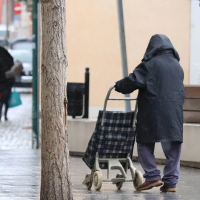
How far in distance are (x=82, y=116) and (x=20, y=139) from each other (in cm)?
273

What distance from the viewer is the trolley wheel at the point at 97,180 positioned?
711cm

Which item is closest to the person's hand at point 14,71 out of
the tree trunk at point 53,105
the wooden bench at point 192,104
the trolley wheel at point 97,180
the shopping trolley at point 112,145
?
the wooden bench at point 192,104

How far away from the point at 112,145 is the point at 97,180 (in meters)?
0.45

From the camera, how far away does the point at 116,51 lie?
11742mm

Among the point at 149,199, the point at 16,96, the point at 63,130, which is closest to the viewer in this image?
the point at 63,130

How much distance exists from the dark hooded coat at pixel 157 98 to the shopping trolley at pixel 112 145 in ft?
0.76

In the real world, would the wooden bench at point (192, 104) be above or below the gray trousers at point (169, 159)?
above

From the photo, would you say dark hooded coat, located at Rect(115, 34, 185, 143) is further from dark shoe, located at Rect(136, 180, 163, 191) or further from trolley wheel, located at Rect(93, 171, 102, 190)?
trolley wheel, located at Rect(93, 171, 102, 190)

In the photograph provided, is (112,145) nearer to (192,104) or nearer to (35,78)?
(192,104)

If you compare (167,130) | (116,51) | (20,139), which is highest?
(116,51)

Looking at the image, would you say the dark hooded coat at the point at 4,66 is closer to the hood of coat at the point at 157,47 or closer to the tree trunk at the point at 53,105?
the hood of coat at the point at 157,47

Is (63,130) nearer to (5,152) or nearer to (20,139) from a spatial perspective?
(5,152)

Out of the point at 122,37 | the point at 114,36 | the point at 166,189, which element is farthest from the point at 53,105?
the point at 114,36

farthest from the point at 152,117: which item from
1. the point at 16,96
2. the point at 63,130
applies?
the point at 16,96
